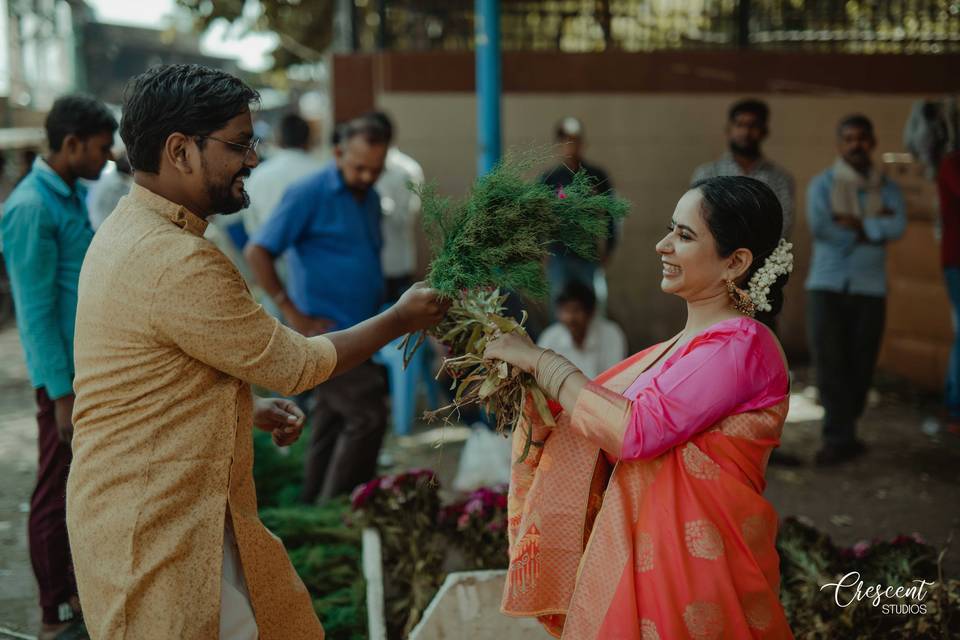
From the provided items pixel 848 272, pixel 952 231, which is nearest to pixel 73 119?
pixel 848 272

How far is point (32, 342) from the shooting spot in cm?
379

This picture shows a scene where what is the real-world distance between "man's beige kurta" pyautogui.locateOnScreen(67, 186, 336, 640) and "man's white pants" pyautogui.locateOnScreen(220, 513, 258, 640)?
3.9 inches

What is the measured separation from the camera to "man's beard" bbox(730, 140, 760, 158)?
21.1ft

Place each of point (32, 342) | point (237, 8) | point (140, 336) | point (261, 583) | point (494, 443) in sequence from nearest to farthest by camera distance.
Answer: point (140, 336)
point (261, 583)
point (32, 342)
point (494, 443)
point (237, 8)

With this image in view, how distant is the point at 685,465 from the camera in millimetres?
2496

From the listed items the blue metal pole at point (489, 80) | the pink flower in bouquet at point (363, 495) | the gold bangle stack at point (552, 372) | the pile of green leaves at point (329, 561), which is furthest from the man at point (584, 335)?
the gold bangle stack at point (552, 372)

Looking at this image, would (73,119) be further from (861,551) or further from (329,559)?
(861,551)

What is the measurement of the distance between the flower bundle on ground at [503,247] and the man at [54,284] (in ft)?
5.58

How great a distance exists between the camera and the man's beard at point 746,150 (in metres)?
6.43

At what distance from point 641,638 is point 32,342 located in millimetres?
2528

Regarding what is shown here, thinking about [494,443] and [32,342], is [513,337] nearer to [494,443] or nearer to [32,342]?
[32,342]

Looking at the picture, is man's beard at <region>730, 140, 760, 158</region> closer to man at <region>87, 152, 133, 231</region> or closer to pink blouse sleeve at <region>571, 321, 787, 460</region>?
man at <region>87, 152, 133, 231</region>

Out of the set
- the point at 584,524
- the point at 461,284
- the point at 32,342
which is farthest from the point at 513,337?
the point at 32,342

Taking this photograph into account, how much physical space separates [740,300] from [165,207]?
1454 mm
